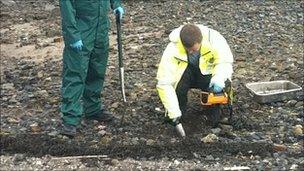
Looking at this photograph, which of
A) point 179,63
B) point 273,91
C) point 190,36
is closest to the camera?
point 190,36

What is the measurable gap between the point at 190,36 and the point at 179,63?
0.43m

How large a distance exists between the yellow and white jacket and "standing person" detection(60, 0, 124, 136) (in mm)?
708

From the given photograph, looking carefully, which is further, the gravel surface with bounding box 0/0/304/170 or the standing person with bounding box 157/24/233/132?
the standing person with bounding box 157/24/233/132

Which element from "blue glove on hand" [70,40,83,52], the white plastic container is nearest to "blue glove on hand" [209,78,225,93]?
the white plastic container

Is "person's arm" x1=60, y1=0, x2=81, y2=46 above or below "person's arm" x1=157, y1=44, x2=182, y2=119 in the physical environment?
above

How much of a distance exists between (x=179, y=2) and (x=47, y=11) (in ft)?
9.19

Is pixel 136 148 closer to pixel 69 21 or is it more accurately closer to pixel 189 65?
pixel 189 65

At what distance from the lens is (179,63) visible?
615 cm

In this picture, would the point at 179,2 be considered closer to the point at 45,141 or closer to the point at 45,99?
the point at 45,99

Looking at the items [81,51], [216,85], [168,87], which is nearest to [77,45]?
[81,51]

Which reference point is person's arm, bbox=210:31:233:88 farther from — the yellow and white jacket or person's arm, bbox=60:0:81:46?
person's arm, bbox=60:0:81:46

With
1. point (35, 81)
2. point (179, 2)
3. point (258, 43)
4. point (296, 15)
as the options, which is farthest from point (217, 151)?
point (179, 2)

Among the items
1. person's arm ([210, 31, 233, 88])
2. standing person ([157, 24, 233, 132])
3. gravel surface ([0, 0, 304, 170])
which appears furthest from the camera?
person's arm ([210, 31, 233, 88])

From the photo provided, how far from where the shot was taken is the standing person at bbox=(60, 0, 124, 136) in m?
5.89
